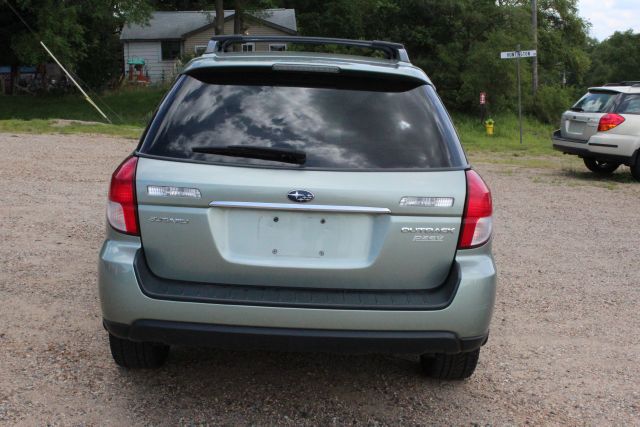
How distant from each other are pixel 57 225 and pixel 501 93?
1211 inches

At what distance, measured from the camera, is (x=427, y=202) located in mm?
3197

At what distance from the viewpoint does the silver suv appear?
313cm

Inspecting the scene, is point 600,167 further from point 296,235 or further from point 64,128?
point 64,128

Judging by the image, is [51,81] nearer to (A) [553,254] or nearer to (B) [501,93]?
(B) [501,93]

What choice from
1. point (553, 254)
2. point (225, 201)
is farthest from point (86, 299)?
point (553, 254)

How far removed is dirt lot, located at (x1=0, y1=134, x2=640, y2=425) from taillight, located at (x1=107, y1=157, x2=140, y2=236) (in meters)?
0.95

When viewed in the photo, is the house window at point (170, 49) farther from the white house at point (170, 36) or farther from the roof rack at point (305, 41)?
the roof rack at point (305, 41)

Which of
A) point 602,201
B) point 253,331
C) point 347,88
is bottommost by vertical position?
point 602,201

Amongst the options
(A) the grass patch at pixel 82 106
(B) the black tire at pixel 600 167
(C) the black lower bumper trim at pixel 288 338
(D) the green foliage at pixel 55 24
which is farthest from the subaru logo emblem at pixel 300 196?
(D) the green foliage at pixel 55 24

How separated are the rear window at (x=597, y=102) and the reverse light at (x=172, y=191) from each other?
1209 cm

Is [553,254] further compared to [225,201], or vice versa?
[553,254]

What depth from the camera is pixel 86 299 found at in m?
5.25

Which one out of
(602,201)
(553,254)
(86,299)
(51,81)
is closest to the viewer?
(86,299)

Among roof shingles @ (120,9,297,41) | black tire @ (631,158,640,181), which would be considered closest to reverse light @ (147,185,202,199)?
black tire @ (631,158,640,181)
